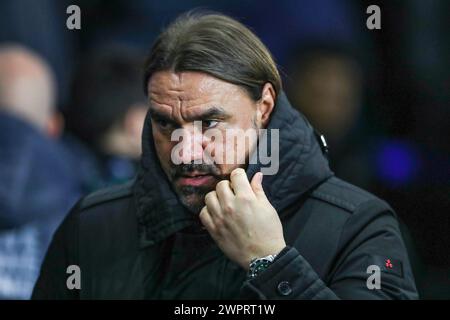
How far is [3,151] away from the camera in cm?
433

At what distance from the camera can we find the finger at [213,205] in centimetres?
283

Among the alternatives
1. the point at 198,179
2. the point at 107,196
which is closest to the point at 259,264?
the point at 198,179

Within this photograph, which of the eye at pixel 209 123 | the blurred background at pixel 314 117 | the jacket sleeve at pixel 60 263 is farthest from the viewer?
the blurred background at pixel 314 117

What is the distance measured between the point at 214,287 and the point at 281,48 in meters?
2.58

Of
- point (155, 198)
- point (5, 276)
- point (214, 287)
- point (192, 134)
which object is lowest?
point (5, 276)

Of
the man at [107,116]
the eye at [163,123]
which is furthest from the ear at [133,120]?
the eye at [163,123]

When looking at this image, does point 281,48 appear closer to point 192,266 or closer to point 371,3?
point 371,3

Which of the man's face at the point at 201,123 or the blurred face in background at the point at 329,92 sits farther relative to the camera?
the blurred face in background at the point at 329,92

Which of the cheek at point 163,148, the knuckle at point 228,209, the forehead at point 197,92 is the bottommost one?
the knuckle at point 228,209

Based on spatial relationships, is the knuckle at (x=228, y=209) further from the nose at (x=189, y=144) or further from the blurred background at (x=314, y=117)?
the blurred background at (x=314, y=117)

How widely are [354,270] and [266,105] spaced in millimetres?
525

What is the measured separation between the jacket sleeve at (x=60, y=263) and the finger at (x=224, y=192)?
597mm

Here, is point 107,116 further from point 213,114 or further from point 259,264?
point 259,264
